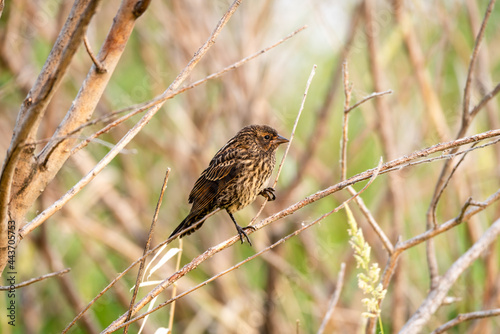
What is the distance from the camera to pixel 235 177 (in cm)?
346

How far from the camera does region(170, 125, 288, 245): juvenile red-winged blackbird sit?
A: 340 centimetres

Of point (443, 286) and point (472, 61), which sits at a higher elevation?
point (472, 61)

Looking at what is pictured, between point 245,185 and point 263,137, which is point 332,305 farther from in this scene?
point 263,137

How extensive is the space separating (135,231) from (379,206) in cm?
186

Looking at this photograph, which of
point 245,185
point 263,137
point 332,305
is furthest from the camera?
point 263,137

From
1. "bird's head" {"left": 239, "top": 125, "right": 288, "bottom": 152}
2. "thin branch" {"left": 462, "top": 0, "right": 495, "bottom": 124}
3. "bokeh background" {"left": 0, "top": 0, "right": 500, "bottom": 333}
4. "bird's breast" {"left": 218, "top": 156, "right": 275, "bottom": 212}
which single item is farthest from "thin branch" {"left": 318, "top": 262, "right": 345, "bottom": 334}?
"bokeh background" {"left": 0, "top": 0, "right": 500, "bottom": 333}

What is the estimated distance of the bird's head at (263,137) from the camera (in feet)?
12.0

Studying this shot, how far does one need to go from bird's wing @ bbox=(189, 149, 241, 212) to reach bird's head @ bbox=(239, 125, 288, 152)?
0.13 m

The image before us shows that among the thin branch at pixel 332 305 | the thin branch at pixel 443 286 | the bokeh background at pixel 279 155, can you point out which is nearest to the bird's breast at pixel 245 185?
the bokeh background at pixel 279 155

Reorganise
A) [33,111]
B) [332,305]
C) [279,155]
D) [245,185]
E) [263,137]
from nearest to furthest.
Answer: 1. [33,111]
2. [332,305]
3. [245,185]
4. [263,137]
5. [279,155]

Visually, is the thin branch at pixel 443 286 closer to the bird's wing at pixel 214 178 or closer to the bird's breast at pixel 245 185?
the bird's breast at pixel 245 185

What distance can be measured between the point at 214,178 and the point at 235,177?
115mm

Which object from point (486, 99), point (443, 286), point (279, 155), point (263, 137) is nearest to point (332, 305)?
point (443, 286)

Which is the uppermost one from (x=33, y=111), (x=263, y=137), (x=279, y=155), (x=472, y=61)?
(x=279, y=155)
